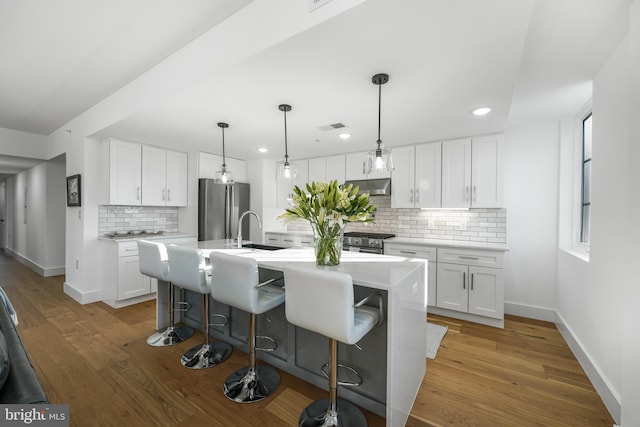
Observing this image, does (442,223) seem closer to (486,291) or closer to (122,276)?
(486,291)

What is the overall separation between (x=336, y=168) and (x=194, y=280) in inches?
120

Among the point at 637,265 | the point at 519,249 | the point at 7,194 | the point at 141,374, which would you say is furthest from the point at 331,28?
the point at 7,194

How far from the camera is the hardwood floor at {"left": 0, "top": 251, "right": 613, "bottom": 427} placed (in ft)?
5.95

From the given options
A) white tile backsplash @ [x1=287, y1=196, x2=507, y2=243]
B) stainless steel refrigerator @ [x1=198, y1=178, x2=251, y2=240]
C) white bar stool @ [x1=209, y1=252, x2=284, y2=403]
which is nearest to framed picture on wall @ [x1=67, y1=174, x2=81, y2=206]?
stainless steel refrigerator @ [x1=198, y1=178, x2=251, y2=240]

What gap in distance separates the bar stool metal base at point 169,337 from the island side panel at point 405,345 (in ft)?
7.12

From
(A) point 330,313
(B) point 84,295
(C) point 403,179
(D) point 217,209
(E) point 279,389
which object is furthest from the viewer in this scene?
(D) point 217,209

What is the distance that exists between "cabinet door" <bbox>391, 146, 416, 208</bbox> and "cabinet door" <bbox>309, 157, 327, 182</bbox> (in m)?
1.23

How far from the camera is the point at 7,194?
791cm

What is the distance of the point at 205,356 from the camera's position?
7.94 ft

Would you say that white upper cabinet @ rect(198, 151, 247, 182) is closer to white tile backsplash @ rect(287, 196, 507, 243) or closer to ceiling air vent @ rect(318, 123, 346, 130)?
ceiling air vent @ rect(318, 123, 346, 130)

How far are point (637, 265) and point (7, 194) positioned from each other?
1235 cm

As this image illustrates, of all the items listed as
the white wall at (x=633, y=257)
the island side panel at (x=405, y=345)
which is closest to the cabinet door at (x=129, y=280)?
the island side panel at (x=405, y=345)

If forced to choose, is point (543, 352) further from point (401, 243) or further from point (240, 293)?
point (240, 293)

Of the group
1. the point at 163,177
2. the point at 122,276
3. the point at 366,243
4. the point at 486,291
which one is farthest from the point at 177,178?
the point at 486,291
